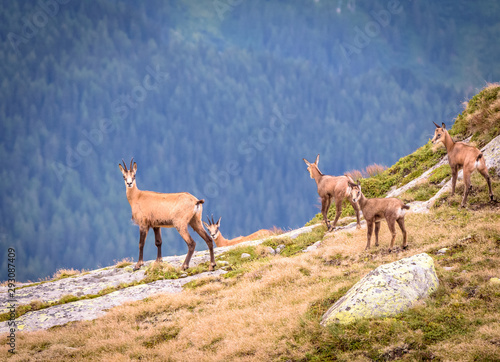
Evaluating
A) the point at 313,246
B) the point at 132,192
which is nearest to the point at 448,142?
the point at 313,246

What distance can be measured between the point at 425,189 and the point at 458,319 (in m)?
13.4

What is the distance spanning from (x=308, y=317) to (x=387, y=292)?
2022 millimetres

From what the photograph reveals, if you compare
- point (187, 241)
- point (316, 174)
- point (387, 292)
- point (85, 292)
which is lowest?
point (387, 292)

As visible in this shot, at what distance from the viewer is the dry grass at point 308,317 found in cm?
930

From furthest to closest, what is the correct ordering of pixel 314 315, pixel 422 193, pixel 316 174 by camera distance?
1. pixel 316 174
2. pixel 422 193
3. pixel 314 315

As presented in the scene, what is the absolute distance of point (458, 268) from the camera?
39.1 feet

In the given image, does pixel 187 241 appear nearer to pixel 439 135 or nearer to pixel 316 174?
pixel 316 174

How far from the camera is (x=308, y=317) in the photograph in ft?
36.4

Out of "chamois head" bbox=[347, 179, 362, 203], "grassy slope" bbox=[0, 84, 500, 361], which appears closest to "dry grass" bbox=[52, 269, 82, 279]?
"grassy slope" bbox=[0, 84, 500, 361]

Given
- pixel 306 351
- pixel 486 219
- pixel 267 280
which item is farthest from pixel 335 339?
pixel 486 219

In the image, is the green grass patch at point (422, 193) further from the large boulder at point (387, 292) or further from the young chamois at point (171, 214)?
the large boulder at point (387, 292)

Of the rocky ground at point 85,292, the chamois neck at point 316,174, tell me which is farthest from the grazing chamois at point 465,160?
the rocky ground at point 85,292

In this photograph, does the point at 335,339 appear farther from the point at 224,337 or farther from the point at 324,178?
the point at 324,178

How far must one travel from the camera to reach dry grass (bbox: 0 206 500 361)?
30.5ft
